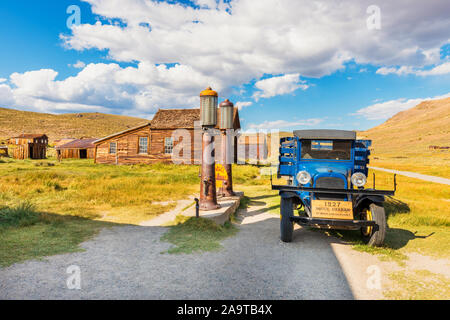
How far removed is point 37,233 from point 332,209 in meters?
6.49

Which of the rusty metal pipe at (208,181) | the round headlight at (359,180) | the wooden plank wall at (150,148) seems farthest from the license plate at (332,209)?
the wooden plank wall at (150,148)

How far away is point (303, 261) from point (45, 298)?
12.9ft

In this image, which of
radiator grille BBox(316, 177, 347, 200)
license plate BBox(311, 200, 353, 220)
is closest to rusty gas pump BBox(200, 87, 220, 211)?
radiator grille BBox(316, 177, 347, 200)

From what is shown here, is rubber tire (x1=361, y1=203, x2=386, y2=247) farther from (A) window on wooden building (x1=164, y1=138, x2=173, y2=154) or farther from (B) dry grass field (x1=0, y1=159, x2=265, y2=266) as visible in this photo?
(A) window on wooden building (x1=164, y1=138, x2=173, y2=154)

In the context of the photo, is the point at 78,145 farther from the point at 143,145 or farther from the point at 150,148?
the point at 150,148

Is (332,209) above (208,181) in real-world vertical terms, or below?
below

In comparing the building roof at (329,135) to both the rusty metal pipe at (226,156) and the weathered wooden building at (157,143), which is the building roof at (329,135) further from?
the weathered wooden building at (157,143)

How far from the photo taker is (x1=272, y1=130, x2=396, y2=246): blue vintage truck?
17.0 ft

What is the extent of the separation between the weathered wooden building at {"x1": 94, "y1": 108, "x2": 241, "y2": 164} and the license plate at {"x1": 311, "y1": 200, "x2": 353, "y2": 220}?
1804 cm

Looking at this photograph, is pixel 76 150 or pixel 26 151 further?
pixel 76 150

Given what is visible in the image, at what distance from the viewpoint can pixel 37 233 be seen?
589 centimetres

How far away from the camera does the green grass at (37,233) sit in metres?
4.79

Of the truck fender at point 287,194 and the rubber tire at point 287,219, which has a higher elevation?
the truck fender at point 287,194

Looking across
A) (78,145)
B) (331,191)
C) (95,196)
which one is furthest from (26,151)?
(331,191)
